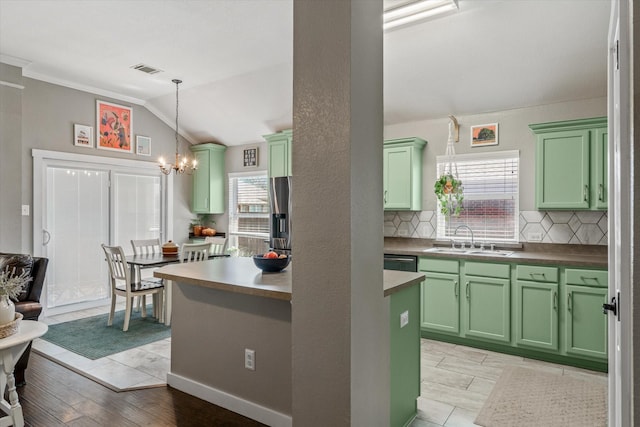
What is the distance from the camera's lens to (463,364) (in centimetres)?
346

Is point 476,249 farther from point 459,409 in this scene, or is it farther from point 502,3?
point 502,3

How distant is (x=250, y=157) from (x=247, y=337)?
441 cm

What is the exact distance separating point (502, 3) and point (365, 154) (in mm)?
2410

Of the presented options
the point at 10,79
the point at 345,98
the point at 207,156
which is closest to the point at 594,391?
the point at 345,98

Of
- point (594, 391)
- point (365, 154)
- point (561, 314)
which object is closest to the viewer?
point (365, 154)

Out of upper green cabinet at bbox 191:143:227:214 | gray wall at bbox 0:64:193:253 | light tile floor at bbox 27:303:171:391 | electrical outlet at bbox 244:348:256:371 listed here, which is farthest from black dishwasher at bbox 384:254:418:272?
gray wall at bbox 0:64:193:253

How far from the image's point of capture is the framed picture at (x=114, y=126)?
5586 mm

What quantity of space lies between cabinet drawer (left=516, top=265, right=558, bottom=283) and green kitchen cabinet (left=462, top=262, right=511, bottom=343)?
11 centimetres

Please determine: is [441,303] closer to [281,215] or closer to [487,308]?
[487,308]

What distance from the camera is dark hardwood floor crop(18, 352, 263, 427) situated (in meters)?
2.47

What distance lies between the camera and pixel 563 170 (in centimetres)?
364

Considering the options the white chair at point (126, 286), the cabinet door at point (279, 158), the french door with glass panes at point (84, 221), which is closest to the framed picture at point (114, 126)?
the french door with glass panes at point (84, 221)

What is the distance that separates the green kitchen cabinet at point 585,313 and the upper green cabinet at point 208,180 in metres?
5.21

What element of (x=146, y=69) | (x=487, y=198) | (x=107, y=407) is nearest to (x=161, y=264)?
(x=107, y=407)
